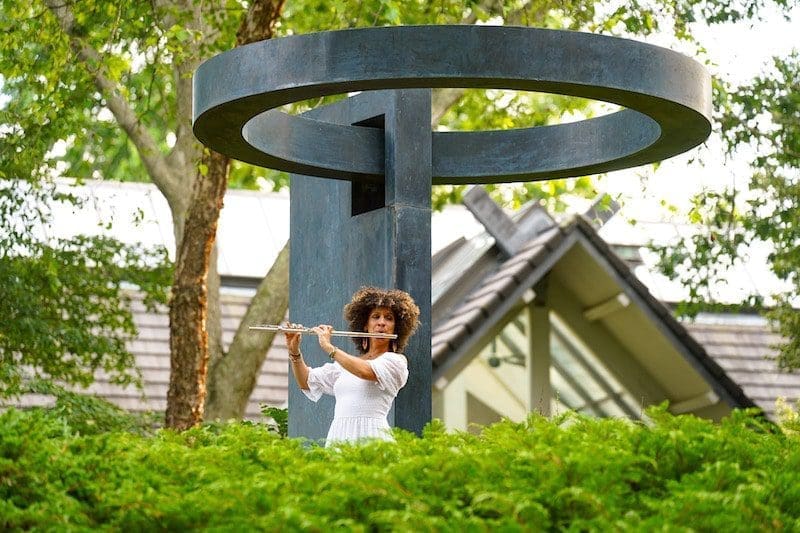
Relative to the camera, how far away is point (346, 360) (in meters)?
7.26

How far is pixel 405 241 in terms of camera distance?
840 cm

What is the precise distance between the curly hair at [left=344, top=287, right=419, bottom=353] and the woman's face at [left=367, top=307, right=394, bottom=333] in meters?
0.02

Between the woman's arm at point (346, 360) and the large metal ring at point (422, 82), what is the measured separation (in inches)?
44.4

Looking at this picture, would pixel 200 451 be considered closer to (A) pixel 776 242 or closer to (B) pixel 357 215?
(B) pixel 357 215

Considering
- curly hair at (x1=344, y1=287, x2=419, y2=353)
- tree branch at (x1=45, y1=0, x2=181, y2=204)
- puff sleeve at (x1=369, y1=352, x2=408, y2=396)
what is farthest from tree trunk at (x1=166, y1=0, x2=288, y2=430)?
puff sleeve at (x1=369, y1=352, x2=408, y2=396)

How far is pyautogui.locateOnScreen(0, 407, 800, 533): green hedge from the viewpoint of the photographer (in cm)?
409

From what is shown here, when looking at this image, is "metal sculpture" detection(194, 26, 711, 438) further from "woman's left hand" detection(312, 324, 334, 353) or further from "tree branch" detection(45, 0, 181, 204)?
"tree branch" detection(45, 0, 181, 204)

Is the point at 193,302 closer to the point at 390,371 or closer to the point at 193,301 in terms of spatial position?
the point at 193,301

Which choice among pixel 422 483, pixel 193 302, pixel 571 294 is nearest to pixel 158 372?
pixel 571 294

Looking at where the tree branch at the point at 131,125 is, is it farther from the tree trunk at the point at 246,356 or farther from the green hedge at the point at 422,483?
the green hedge at the point at 422,483

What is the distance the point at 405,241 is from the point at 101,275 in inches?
265

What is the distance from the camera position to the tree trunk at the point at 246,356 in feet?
47.7

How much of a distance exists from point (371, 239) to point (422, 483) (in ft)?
14.1

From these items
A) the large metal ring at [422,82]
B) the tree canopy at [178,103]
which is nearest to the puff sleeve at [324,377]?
the large metal ring at [422,82]
